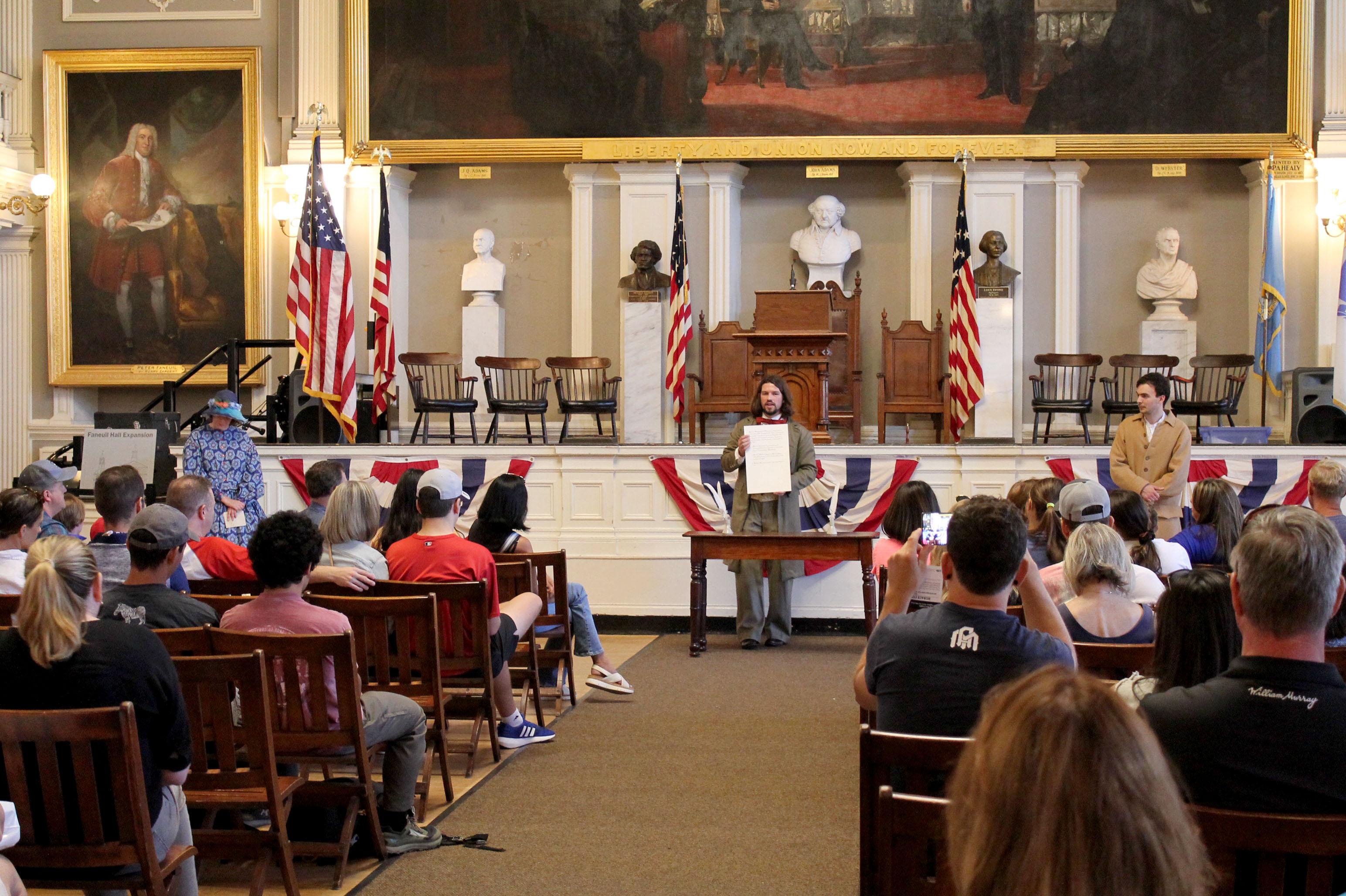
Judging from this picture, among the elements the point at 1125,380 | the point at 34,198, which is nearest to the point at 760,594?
the point at 1125,380

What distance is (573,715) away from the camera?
6191mm

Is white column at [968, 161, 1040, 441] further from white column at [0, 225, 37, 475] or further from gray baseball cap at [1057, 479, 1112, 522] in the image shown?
white column at [0, 225, 37, 475]

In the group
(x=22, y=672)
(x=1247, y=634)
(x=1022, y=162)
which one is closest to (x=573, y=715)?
(x=22, y=672)

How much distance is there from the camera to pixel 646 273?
1259 cm

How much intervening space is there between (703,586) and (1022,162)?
6648 millimetres

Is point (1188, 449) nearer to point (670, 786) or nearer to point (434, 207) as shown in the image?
point (670, 786)

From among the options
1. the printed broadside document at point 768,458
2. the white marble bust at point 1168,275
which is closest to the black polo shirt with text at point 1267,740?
the printed broadside document at point 768,458

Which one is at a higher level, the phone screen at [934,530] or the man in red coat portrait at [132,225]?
the man in red coat portrait at [132,225]

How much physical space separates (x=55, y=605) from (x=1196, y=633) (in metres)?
2.30

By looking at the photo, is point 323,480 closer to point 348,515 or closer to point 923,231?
point 348,515

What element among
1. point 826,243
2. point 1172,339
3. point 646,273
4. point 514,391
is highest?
point 826,243

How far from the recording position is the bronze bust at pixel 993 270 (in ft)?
40.1

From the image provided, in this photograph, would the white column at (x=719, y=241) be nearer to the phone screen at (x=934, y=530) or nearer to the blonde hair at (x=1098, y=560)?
the blonde hair at (x=1098, y=560)

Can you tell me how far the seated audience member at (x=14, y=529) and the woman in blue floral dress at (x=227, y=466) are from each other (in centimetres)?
305
